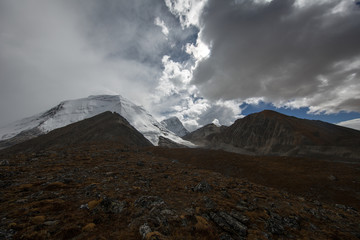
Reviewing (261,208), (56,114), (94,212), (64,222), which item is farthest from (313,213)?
(56,114)

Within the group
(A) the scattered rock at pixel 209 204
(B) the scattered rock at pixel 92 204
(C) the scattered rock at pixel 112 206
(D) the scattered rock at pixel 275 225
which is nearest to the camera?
(D) the scattered rock at pixel 275 225

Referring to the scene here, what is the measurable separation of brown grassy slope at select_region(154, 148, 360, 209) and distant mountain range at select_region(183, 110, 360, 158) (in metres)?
85.3

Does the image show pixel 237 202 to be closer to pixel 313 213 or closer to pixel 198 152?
pixel 313 213

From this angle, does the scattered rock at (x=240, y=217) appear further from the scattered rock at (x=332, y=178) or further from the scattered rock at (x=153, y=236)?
the scattered rock at (x=332, y=178)

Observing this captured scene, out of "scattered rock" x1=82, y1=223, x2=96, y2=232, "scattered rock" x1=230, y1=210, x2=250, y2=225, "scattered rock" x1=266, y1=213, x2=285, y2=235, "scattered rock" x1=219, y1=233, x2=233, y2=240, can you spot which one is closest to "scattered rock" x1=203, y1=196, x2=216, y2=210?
"scattered rock" x1=230, y1=210, x2=250, y2=225

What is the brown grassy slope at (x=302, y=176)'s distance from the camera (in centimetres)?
2020

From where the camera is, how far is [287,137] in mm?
110312

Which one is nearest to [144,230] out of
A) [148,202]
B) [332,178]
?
[148,202]

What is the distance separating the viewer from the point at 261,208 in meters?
10.4

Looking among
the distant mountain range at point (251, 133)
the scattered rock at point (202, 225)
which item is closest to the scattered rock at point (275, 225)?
the scattered rock at point (202, 225)

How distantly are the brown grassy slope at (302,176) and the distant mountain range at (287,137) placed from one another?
8529 centimetres

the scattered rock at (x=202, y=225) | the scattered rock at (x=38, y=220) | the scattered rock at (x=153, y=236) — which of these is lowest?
the scattered rock at (x=202, y=225)

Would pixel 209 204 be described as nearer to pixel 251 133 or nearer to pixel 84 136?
pixel 84 136

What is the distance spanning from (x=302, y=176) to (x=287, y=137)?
107 m
